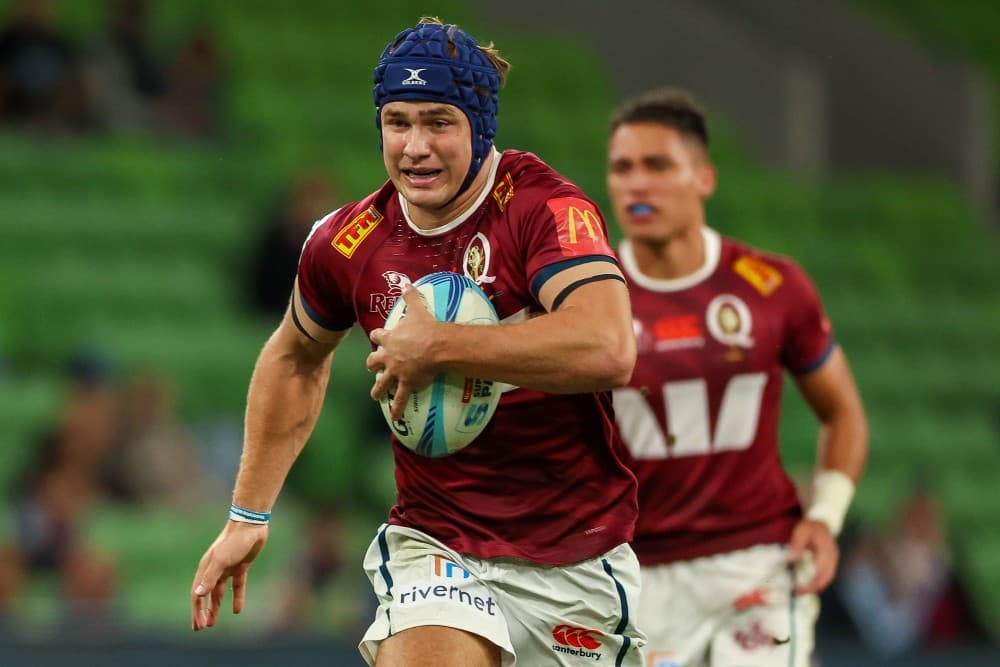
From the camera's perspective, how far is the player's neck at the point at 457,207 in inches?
158

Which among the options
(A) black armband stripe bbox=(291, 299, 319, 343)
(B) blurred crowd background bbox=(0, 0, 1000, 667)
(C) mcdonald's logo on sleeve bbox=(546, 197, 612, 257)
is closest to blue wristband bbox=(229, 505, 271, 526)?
(A) black armband stripe bbox=(291, 299, 319, 343)

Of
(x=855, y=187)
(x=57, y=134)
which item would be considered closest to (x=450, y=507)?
(x=57, y=134)

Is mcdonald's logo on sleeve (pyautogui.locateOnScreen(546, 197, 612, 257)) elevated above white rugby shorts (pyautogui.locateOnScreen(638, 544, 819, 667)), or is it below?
above

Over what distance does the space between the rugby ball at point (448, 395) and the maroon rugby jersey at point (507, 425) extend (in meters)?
0.07

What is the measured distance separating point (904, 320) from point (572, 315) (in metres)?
9.43

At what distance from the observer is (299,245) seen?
9.48 meters

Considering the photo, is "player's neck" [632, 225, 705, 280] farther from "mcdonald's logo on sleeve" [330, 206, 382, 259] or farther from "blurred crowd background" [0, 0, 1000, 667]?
"blurred crowd background" [0, 0, 1000, 667]

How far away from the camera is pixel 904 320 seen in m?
12.6

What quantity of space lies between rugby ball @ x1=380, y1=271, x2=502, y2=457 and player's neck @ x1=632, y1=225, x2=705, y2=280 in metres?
1.59

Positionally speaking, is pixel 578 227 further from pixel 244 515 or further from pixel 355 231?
pixel 244 515

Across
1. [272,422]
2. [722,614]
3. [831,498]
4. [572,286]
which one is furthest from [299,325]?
[831,498]

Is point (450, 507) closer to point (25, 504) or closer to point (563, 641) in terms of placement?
point (563, 641)

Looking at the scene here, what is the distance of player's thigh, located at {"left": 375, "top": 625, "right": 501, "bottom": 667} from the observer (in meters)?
3.82

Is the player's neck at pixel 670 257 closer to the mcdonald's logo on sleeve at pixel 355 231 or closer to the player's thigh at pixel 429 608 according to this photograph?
the mcdonald's logo on sleeve at pixel 355 231
